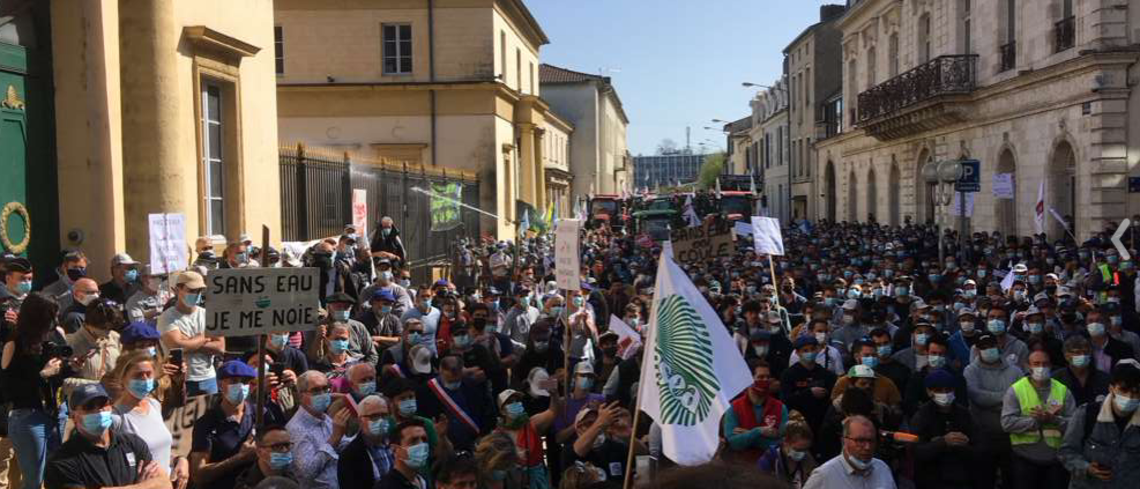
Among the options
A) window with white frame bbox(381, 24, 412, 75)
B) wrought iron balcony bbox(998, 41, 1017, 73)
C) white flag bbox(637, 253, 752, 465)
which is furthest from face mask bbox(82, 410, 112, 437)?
window with white frame bbox(381, 24, 412, 75)

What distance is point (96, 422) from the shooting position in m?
5.68

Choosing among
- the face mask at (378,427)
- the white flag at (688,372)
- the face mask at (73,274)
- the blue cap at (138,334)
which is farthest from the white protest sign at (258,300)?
the face mask at (73,274)

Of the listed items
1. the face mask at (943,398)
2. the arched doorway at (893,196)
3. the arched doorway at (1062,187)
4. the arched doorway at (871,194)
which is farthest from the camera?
the arched doorway at (871,194)

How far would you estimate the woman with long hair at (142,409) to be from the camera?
627 cm

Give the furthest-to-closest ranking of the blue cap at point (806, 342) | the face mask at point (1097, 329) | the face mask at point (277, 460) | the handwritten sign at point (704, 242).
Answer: the handwritten sign at point (704, 242) < the face mask at point (1097, 329) < the blue cap at point (806, 342) < the face mask at point (277, 460)

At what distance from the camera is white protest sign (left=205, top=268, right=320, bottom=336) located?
736 cm

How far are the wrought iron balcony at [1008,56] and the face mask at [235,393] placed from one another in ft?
85.8

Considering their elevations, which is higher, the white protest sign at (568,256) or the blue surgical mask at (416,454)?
the white protest sign at (568,256)

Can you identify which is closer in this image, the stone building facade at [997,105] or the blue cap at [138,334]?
the blue cap at [138,334]

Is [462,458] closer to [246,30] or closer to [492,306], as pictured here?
[492,306]

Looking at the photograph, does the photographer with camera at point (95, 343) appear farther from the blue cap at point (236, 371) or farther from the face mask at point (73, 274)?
the face mask at point (73, 274)

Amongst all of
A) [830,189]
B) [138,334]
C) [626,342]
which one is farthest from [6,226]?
[830,189]

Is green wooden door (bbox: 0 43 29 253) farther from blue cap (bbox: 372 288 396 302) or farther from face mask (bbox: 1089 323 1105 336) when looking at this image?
face mask (bbox: 1089 323 1105 336)

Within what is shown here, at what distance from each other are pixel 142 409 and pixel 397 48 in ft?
96.7
